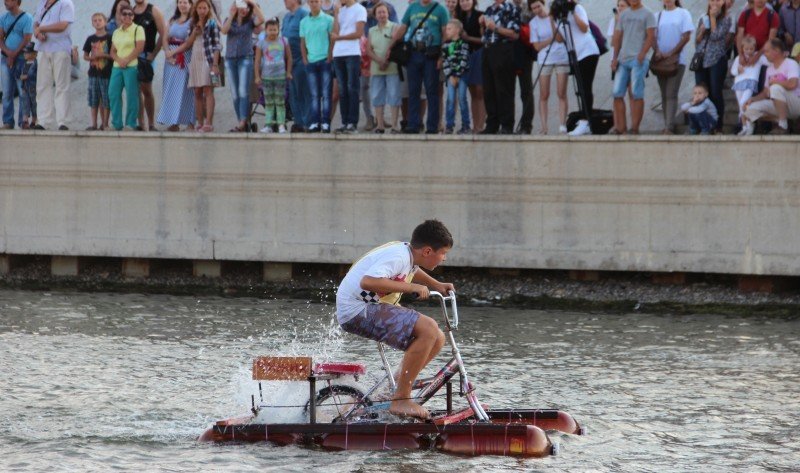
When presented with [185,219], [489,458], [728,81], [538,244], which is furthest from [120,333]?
[728,81]

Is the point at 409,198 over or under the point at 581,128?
under

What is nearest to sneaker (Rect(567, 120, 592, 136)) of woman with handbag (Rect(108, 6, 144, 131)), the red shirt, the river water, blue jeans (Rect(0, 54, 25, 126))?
the red shirt

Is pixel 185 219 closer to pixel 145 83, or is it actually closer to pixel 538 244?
pixel 145 83

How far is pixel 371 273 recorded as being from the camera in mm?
11008

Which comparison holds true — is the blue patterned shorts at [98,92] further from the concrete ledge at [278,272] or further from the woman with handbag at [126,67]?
the concrete ledge at [278,272]

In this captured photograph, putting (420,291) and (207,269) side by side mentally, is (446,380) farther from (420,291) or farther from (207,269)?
(207,269)

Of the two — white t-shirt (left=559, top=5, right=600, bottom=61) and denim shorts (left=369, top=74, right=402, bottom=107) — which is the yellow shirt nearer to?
denim shorts (left=369, top=74, right=402, bottom=107)

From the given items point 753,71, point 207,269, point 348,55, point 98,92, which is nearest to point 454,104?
point 348,55

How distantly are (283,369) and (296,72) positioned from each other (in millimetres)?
11316

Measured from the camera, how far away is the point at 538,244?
20719 mm

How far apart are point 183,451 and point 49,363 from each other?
444cm

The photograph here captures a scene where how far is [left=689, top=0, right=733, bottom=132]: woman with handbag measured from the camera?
64.6ft

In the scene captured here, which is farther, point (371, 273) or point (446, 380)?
point (446, 380)

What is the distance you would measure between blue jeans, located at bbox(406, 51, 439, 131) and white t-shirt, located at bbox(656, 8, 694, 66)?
321 centimetres
